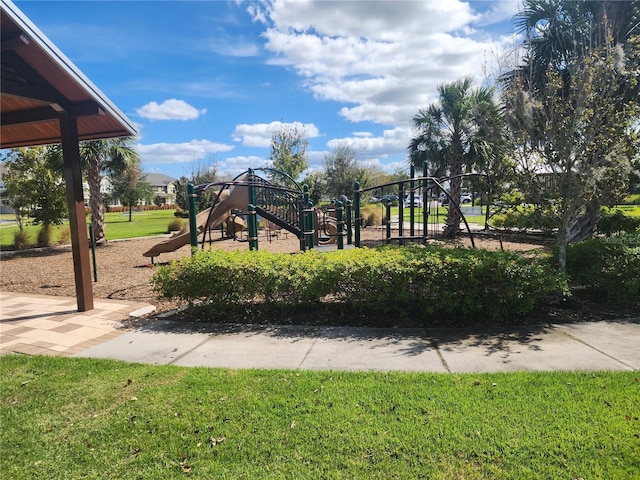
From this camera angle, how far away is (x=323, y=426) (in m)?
2.85

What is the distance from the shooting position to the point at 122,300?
24.1 ft

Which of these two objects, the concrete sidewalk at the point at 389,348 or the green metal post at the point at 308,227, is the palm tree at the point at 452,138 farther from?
the concrete sidewalk at the point at 389,348

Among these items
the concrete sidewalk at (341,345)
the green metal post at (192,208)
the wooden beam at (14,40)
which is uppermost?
the wooden beam at (14,40)

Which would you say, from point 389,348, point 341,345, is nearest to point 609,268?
point 389,348

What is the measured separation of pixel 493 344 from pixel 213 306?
3699mm

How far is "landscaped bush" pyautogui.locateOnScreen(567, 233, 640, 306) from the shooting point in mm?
5445

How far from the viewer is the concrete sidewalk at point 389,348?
12.7 feet

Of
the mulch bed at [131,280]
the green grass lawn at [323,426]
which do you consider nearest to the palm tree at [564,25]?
the mulch bed at [131,280]

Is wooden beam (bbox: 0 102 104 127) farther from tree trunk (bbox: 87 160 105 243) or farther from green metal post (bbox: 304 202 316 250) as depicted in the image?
tree trunk (bbox: 87 160 105 243)

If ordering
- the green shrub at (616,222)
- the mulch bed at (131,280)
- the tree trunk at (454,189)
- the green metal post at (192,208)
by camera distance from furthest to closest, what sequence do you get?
1. the tree trunk at (454,189)
2. the green shrub at (616,222)
3. the green metal post at (192,208)
4. the mulch bed at (131,280)

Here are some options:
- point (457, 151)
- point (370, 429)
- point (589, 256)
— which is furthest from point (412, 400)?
point (457, 151)

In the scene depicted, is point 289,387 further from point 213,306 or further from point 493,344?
point 213,306

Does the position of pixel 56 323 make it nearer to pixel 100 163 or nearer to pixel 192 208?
pixel 192 208

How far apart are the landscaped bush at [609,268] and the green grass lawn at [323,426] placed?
8.15ft
